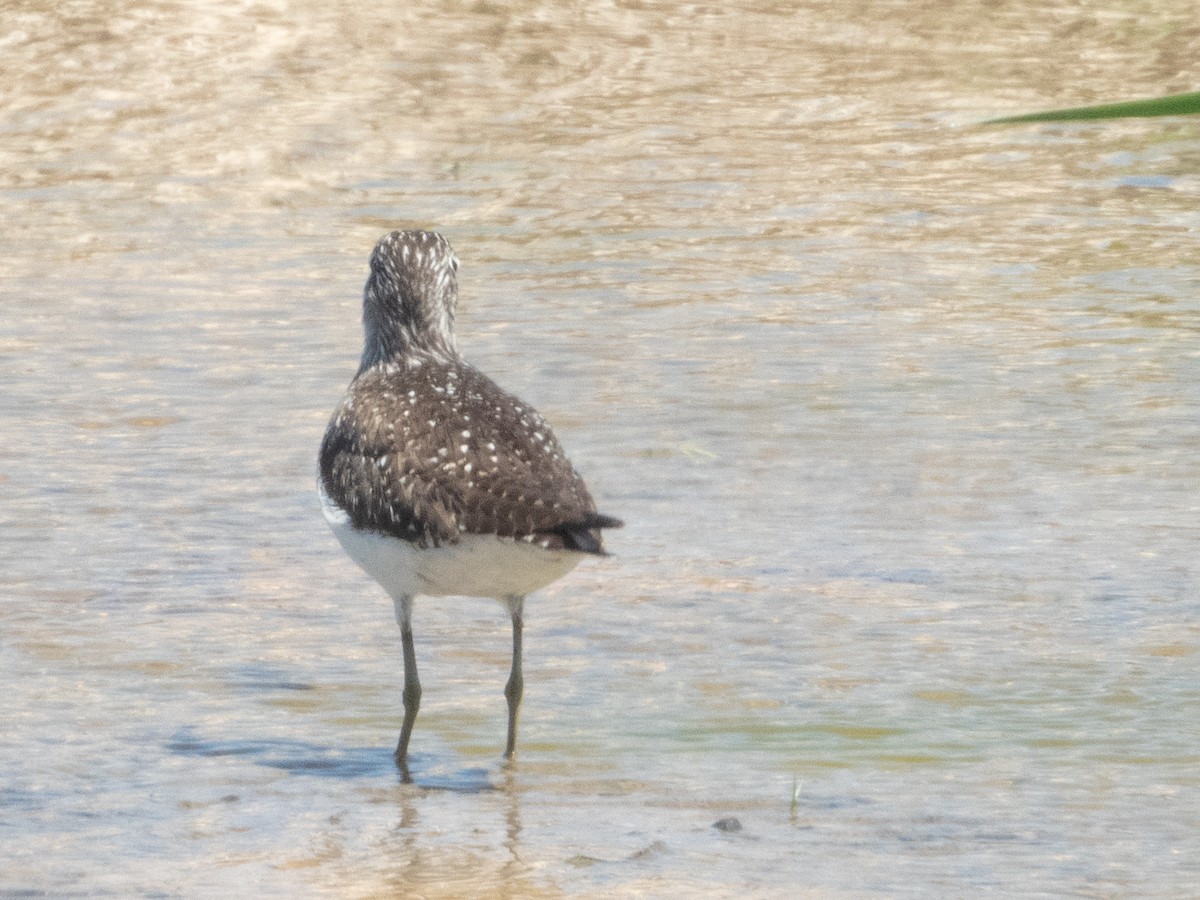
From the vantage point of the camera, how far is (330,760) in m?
5.82

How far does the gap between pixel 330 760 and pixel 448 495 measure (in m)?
1.00

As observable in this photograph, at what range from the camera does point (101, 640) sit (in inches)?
264

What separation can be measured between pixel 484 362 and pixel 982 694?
4639 millimetres

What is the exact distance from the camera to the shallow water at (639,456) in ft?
17.5

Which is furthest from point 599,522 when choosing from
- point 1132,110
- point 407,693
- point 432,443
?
point 1132,110

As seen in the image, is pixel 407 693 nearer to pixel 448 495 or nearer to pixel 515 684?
pixel 515 684

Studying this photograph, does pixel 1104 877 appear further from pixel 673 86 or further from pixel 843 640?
pixel 673 86

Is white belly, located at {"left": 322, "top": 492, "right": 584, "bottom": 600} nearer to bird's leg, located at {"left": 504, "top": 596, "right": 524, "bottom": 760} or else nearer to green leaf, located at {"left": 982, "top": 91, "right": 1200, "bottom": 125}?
bird's leg, located at {"left": 504, "top": 596, "right": 524, "bottom": 760}

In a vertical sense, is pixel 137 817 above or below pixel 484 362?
below

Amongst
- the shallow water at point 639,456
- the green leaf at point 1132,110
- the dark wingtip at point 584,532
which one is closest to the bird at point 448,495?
the dark wingtip at point 584,532

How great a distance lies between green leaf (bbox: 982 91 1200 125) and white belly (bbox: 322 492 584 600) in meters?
3.30

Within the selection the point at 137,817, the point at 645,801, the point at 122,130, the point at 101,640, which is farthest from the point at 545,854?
the point at 122,130

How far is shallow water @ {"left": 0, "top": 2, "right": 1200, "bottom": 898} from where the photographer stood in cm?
532

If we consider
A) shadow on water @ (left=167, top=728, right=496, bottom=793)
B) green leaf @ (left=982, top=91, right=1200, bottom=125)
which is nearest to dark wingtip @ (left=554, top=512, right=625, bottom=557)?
shadow on water @ (left=167, top=728, right=496, bottom=793)
